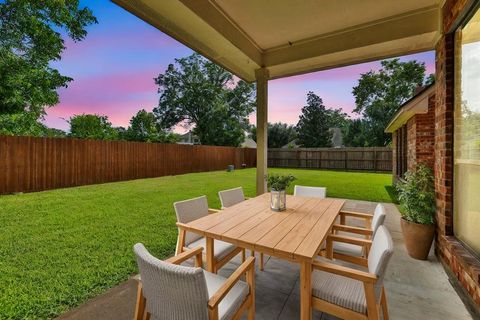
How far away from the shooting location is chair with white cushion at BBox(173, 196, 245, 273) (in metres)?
1.99

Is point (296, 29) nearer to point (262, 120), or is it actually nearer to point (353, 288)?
point (262, 120)

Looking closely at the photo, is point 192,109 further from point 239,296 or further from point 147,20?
point 239,296

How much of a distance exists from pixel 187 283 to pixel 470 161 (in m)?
2.71

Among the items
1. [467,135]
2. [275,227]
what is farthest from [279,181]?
[467,135]

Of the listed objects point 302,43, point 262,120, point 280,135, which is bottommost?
point 262,120

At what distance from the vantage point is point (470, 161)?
6.91ft

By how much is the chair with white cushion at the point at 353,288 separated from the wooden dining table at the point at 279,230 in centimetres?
10

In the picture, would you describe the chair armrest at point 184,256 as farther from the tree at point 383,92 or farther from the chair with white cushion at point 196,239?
the tree at point 383,92

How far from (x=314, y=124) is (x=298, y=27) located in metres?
25.6

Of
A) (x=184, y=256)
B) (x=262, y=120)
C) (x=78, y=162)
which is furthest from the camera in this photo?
(x=78, y=162)

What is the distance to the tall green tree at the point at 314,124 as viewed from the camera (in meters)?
27.2

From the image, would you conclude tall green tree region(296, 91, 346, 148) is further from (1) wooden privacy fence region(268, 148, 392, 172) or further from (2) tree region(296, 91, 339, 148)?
(1) wooden privacy fence region(268, 148, 392, 172)

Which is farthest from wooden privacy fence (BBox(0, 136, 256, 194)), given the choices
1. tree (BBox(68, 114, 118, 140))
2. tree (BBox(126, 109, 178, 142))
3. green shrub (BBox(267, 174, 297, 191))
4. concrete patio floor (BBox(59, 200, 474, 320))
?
tree (BBox(68, 114, 118, 140))

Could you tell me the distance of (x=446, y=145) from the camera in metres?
2.43
